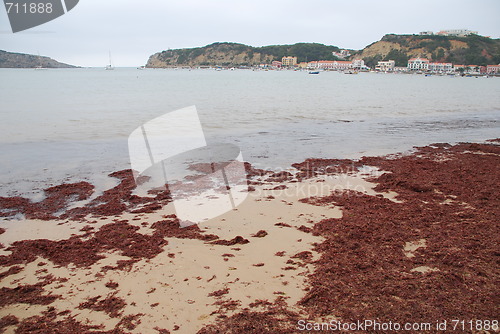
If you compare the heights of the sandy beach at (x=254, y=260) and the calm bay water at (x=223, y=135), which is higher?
the calm bay water at (x=223, y=135)

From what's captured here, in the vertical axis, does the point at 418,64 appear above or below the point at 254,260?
above

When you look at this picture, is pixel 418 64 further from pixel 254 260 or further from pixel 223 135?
pixel 254 260

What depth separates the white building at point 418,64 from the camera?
190238 mm

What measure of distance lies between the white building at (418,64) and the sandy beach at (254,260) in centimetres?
21086

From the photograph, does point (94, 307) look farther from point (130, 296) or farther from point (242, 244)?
point (242, 244)

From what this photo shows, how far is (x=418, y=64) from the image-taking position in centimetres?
19212

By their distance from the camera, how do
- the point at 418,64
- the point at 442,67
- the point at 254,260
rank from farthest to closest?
the point at 418,64
the point at 442,67
the point at 254,260

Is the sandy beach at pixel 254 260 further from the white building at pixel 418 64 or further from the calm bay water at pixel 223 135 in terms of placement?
the white building at pixel 418 64

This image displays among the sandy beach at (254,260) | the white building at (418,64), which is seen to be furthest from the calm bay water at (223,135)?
the white building at (418,64)

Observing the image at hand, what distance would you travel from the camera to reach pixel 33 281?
4152 millimetres

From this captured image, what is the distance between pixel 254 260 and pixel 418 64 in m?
217

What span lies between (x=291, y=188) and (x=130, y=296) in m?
4.53

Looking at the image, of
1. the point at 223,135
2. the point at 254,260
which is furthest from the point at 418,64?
the point at 254,260

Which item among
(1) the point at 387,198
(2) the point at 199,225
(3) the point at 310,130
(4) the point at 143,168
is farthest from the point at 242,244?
(3) the point at 310,130
